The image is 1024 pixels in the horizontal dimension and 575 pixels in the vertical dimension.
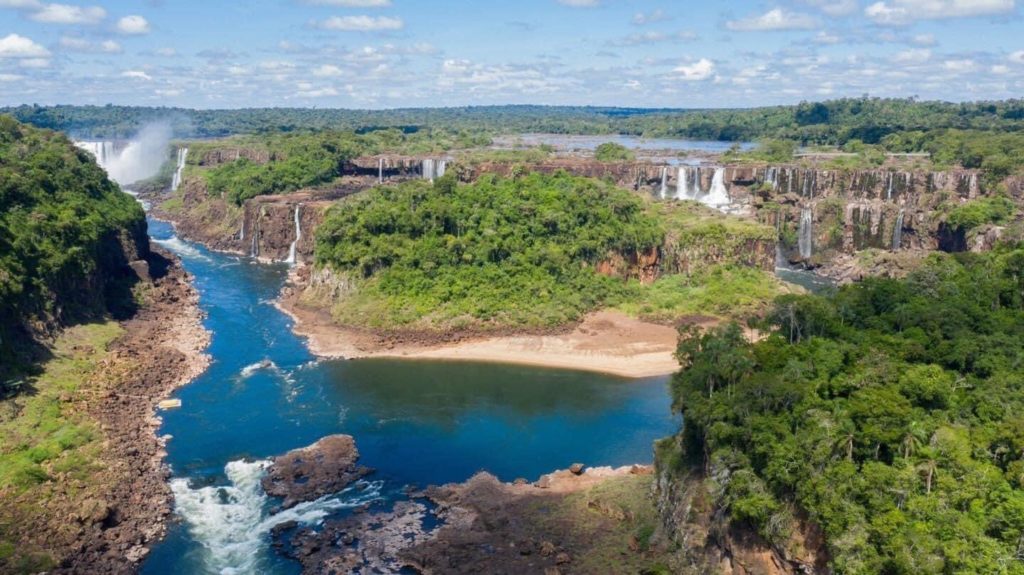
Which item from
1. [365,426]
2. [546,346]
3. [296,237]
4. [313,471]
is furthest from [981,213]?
[296,237]

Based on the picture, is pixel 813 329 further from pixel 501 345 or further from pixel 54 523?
pixel 54 523

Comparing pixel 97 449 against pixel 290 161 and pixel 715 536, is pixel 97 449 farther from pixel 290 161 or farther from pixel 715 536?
pixel 290 161

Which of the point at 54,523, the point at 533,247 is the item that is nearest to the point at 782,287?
the point at 533,247

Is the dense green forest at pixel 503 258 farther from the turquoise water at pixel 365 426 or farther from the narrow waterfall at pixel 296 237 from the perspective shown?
the narrow waterfall at pixel 296 237

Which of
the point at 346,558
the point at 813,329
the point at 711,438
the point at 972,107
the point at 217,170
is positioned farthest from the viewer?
the point at 972,107

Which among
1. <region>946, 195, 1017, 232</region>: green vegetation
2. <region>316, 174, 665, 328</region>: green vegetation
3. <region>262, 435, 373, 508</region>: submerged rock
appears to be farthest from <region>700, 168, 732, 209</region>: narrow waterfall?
<region>262, 435, 373, 508</region>: submerged rock

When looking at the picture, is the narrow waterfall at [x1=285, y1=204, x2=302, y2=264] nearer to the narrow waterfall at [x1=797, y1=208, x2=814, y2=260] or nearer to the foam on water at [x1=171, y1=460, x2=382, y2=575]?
the foam on water at [x1=171, y1=460, x2=382, y2=575]

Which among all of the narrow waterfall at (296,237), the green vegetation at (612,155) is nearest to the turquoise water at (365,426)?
the narrow waterfall at (296,237)
